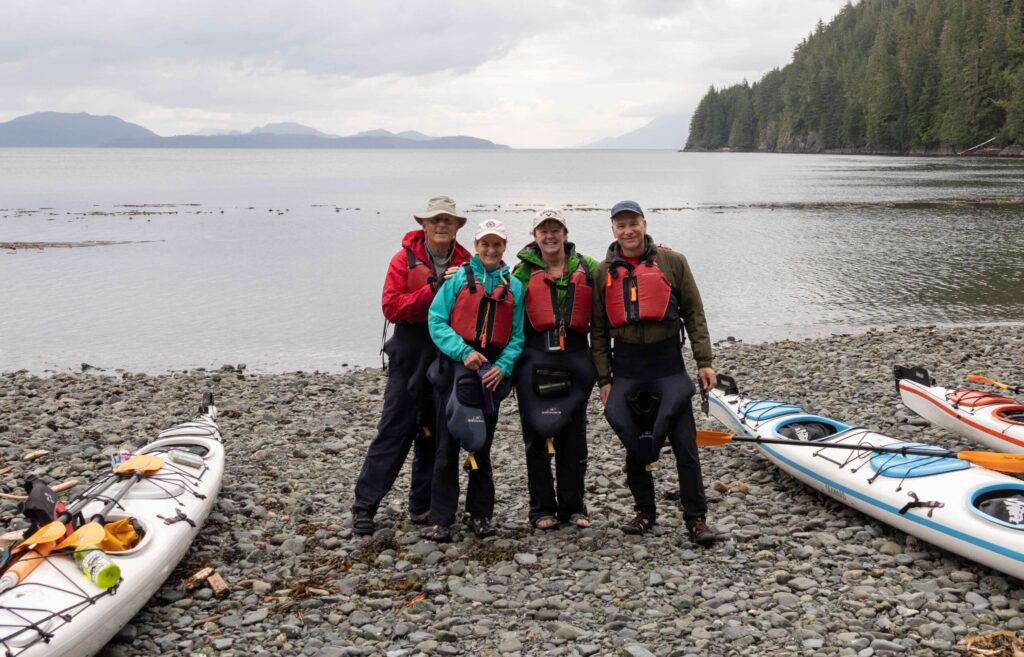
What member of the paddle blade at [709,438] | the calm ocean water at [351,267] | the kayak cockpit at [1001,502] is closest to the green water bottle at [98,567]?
the paddle blade at [709,438]

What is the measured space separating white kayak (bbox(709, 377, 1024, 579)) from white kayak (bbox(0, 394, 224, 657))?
17.7 feet

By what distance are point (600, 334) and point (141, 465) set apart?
3962mm

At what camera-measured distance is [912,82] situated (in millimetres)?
110625

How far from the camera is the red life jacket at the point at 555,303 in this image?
19.8ft

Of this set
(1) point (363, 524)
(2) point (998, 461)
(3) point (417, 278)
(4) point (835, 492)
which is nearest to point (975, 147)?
(4) point (835, 492)

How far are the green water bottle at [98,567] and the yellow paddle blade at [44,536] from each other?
0.18 metres

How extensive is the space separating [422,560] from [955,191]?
58.3 metres

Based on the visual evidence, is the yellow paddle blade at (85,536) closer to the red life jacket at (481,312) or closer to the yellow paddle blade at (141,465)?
the yellow paddle blade at (141,465)

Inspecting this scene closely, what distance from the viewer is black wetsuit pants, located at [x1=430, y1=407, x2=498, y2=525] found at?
6.23 meters

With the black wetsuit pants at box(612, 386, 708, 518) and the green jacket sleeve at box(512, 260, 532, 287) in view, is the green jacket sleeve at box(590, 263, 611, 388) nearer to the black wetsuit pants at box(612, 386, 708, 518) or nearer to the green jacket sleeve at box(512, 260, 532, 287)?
the green jacket sleeve at box(512, 260, 532, 287)

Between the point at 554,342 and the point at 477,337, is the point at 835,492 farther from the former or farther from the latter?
the point at 477,337

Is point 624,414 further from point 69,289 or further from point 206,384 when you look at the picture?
point 69,289

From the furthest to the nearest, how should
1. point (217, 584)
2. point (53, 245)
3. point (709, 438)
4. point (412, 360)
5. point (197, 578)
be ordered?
1. point (53, 245)
2. point (709, 438)
3. point (412, 360)
4. point (197, 578)
5. point (217, 584)

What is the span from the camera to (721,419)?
31.6 feet
